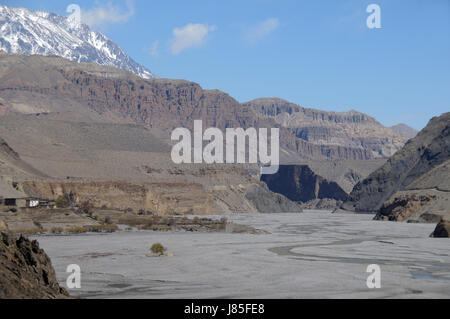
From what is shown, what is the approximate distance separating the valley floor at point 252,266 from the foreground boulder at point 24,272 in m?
4.55

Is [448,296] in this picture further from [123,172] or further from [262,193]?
[262,193]

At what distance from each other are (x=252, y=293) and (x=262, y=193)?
158 m

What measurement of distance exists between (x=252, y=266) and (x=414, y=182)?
100 meters

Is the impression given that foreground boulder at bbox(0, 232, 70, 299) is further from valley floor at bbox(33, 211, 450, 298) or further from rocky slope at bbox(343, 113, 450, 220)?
rocky slope at bbox(343, 113, 450, 220)

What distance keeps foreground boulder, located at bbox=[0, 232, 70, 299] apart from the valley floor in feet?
14.9

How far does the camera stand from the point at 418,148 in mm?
174000

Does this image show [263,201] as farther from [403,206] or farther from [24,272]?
[24,272]

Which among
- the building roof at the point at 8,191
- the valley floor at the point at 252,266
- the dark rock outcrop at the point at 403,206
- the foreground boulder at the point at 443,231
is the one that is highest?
the building roof at the point at 8,191

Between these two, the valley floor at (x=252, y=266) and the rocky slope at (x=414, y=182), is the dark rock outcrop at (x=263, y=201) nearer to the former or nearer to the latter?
the rocky slope at (x=414, y=182)

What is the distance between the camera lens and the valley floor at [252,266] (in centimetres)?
3712

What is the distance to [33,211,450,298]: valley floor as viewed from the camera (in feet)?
122

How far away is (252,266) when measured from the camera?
49.1 meters

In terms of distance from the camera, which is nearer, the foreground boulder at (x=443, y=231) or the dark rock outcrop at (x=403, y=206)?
the foreground boulder at (x=443, y=231)

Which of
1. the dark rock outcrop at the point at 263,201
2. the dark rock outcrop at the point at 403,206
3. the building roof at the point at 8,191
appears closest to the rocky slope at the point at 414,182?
the dark rock outcrop at the point at 403,206
